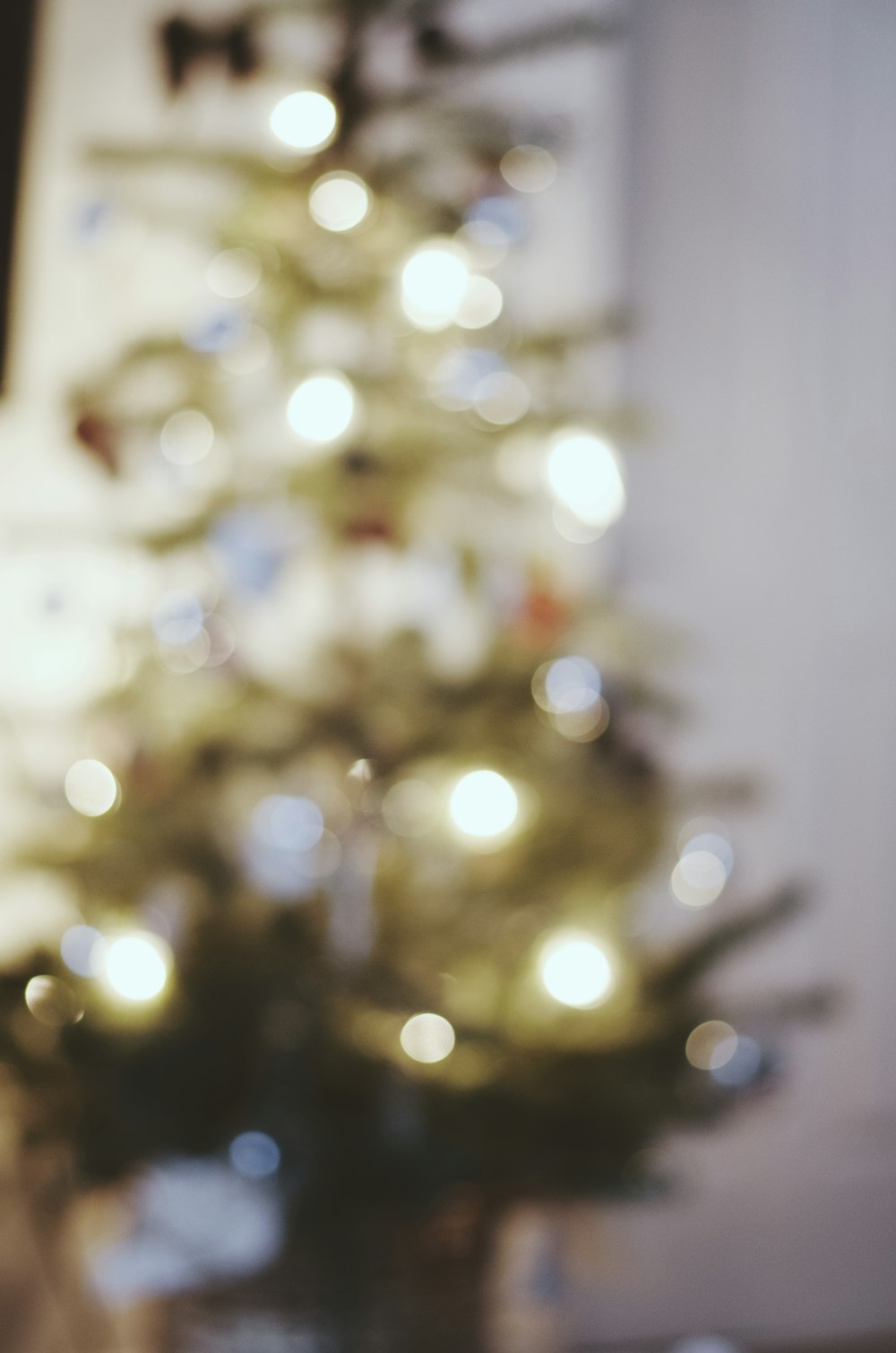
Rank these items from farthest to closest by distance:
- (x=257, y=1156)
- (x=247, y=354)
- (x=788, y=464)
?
(x=788, y=464)
(x=247, y=354)
(x=257, y=1156)

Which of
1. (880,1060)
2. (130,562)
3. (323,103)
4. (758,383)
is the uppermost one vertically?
(758,383)

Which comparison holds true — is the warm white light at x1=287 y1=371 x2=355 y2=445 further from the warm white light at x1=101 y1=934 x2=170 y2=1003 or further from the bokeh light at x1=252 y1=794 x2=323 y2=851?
the warm white light at x1=101 y1=934 x2=170 y2=1003

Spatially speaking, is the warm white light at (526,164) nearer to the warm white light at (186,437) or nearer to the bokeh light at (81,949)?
the warm white light at (186,437)

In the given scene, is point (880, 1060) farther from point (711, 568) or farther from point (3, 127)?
point (3, 127)

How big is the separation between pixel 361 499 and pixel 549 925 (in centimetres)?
46

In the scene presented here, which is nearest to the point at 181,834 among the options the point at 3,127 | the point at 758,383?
the point at 3,127

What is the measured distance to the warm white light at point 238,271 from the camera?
3.34 feet

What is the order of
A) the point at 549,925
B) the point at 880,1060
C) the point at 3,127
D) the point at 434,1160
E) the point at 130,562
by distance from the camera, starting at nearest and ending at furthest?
1. the point at 434,1160
2. the point at 549,925
3. the point at 3,127
4. the point at 130,562
5. the point at 880,1060

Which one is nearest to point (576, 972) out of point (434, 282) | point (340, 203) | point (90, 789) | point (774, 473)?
point (90, 789)

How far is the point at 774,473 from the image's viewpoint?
64.2 inches

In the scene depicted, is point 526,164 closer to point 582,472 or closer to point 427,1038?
point 582,472

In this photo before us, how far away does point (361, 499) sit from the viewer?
1.00m

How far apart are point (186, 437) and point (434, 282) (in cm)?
35

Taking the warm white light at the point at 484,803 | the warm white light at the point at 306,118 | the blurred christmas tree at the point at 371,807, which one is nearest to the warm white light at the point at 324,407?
the blurred christmas tree at the point at 371,807
